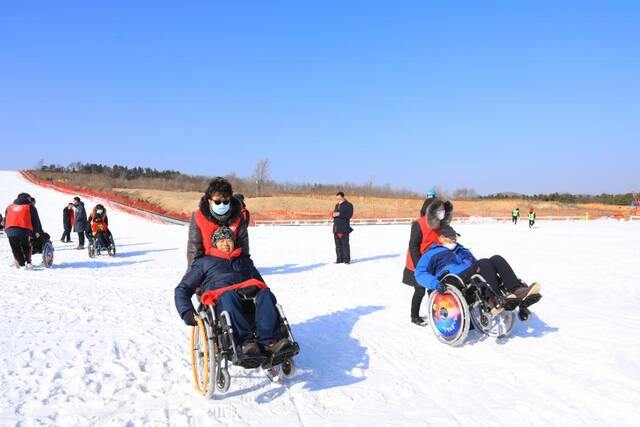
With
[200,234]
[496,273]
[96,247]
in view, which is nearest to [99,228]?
[96,247]

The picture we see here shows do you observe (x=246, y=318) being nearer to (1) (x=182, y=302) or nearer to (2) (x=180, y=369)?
(1) (x=182, y=302)

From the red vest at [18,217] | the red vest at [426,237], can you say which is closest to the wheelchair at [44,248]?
the red vest at [18,217]

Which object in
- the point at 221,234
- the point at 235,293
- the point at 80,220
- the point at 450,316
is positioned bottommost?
the point at 450,316

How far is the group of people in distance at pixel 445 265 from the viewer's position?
477cm

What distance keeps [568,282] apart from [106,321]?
8413mm

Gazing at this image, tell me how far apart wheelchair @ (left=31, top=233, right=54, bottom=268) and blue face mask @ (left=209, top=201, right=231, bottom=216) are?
849cm

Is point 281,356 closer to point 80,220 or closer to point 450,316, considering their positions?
point 450,316

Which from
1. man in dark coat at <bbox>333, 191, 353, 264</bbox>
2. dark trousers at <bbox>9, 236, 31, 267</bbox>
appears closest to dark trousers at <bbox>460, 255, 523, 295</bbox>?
man in dark coat at <bbox>333, 191, 353, 264</bbox>

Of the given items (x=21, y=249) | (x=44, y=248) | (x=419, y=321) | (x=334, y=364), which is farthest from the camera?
(x=44, y=248)

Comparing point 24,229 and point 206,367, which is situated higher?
point 24,229

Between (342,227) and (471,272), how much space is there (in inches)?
279

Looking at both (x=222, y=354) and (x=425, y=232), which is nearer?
(x=222, y=354)

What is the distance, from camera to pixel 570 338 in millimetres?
5383

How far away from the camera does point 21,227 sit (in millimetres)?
10531
